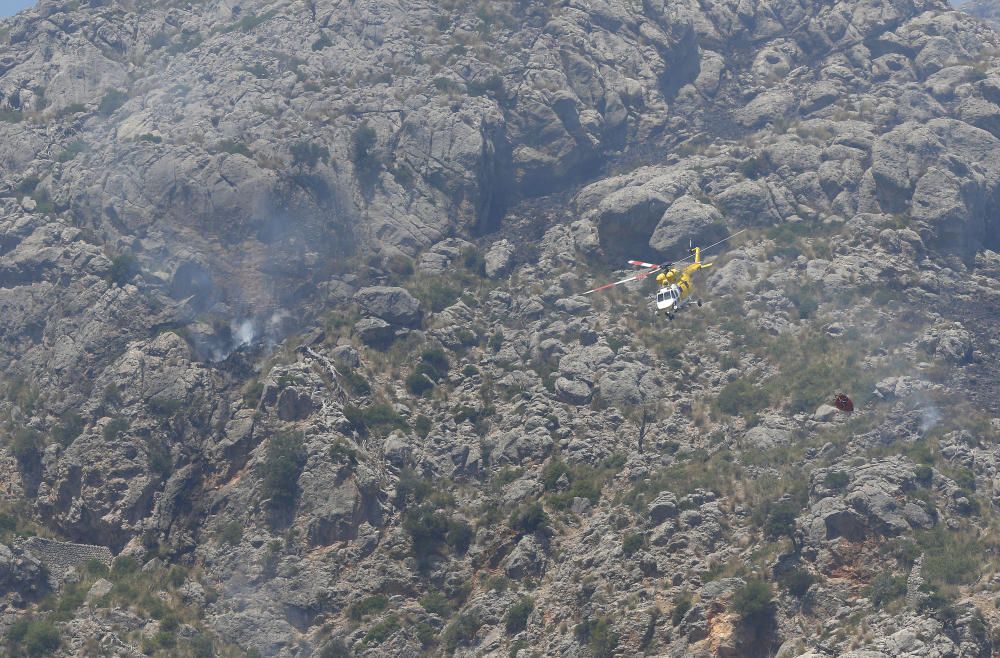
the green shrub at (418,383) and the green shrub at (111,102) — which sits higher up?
the green shrub at (111,102)

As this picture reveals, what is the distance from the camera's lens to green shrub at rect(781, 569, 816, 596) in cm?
8669

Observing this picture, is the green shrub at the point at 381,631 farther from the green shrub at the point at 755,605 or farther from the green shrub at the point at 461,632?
the green shrub at the point at 755,605

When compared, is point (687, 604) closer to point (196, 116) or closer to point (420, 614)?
point (420, 614)

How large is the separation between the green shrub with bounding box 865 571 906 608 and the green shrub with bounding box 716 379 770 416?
1029 inches

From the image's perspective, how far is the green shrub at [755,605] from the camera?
280 feet

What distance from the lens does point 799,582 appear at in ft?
284

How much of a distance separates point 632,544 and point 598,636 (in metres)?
8.45

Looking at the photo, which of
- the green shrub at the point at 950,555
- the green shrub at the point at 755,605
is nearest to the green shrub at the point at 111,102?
the green shrub at the point at 755,605

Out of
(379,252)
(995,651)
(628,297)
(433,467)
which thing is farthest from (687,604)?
(379,252)

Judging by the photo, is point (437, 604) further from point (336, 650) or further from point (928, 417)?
point (928, 417)

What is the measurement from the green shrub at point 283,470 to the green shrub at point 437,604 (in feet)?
47.7

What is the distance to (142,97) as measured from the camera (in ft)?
501

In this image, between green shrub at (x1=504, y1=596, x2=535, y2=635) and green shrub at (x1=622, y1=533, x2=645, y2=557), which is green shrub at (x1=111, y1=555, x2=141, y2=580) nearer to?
green shrub at (x1=504, y1=596, x2=535, y2=635)

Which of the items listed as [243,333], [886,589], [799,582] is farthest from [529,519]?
[243,333]
